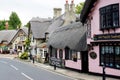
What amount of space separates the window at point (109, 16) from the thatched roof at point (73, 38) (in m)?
3.80

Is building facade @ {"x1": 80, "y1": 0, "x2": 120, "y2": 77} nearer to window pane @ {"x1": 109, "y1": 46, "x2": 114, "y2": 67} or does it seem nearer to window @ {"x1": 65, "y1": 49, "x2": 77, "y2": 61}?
window pane @ {"x1": 109, "y1": 46, "x2": 114, "y2": 67}

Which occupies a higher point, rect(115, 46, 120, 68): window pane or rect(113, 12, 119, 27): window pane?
rect(113, 12, 119, 27): window pane

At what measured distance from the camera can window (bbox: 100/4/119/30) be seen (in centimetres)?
2556

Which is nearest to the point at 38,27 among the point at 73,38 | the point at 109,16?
the point at 73,38

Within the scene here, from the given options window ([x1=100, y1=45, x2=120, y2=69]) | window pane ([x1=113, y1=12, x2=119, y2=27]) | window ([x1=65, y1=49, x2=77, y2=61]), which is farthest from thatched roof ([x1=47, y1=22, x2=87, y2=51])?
window pane ([x1=113, y1=12, x2=119, y2=27])

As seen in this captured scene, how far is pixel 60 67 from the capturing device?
3850 centimetres

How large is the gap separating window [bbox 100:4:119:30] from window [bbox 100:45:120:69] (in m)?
1.74

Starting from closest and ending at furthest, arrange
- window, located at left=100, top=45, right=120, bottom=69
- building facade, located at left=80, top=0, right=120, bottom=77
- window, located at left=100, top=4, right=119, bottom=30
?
1. window, located at left=100, top=45, right=120, bottom=69
2. building facade, located at left=80, top=0, right=120, bottom=77
3. window, located at left=100, top=4, right=119, bottom=30

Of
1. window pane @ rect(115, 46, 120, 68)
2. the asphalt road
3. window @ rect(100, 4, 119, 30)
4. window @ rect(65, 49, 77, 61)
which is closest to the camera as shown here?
window pane @ rect(115, 46, 120, 68)

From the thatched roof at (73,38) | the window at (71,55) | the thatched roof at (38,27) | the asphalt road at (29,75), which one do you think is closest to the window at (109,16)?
the thatched roof at (73,38)

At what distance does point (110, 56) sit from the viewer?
2625 cm

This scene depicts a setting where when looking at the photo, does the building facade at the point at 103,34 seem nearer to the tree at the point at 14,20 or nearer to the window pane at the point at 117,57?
the window pane at the point at 117,57

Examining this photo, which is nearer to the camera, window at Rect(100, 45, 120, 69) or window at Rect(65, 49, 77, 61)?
window at Rect(100, 45, 120, 69)

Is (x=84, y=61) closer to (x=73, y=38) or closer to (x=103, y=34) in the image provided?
(x=73, y=38)
